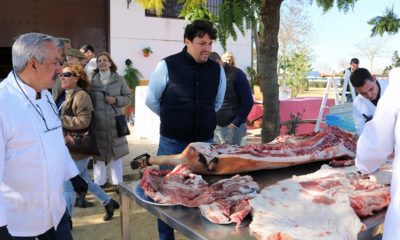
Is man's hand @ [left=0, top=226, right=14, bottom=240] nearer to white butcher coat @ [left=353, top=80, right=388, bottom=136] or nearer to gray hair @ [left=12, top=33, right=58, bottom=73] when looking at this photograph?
gray hair @ [left=12, top=33, right=58, bottom=73]

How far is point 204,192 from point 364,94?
9.03ft

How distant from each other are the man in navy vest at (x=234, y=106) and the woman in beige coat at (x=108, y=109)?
1.26m

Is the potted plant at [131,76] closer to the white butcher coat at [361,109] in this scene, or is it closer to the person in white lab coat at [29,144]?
the white butcher coat at [361,109]

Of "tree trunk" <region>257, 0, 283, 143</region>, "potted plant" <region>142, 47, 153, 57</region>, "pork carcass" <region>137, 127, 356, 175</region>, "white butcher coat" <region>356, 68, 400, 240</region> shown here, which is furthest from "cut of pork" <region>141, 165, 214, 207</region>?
"potted plant" <region>142, 47, 153, 57</region>

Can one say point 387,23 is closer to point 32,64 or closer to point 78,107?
point 78,107

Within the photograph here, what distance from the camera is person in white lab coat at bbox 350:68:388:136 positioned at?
14.0 ft

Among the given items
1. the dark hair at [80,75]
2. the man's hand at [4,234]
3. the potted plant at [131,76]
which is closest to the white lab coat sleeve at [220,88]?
the dark hair at [80,75]

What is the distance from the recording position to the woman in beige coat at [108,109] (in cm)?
501

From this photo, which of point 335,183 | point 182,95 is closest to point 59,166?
point 182,95

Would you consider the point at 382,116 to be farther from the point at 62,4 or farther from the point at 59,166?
the point at 62,4

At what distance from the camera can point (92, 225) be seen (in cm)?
445

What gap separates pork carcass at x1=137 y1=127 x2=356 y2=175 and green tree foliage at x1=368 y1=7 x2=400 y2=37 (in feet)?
13.7

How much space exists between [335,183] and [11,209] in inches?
75.3

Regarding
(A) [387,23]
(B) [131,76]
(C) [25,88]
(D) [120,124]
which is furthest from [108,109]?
(B) [131,76]
